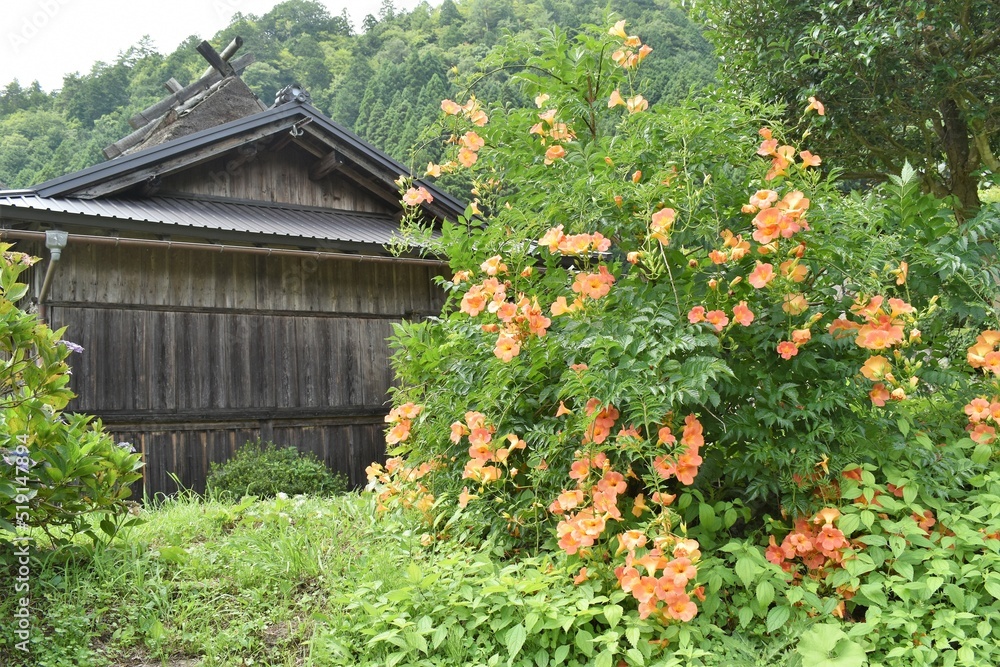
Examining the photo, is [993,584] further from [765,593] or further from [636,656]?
[636,656]

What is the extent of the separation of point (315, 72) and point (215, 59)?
1780 centimetres

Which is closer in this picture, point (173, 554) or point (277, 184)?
point (173, 554)

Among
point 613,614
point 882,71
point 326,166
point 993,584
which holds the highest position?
point 882,71

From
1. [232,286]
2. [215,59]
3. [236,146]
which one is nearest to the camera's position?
[232,286]

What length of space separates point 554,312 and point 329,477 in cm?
557

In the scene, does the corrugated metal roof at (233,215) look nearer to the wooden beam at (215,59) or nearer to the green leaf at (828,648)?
the wooden beam at (215,59)

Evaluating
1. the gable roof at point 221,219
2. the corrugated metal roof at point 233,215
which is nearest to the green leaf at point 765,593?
the gable roof at point 221,219

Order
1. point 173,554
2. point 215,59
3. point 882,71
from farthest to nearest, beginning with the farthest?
point 215,59 < point 882,71 < point 173,554

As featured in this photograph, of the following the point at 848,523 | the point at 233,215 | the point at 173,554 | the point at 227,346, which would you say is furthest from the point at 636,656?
the point at 233,215

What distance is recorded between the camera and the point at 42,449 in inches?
141

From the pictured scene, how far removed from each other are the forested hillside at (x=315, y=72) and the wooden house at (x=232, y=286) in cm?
1378

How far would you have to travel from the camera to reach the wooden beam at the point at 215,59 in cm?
1462

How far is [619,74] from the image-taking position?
398 cm

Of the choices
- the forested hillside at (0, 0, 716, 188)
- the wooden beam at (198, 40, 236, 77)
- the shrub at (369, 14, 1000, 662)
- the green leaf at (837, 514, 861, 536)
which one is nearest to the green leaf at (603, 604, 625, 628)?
the shrub at (369, 14, 1000, 662)
